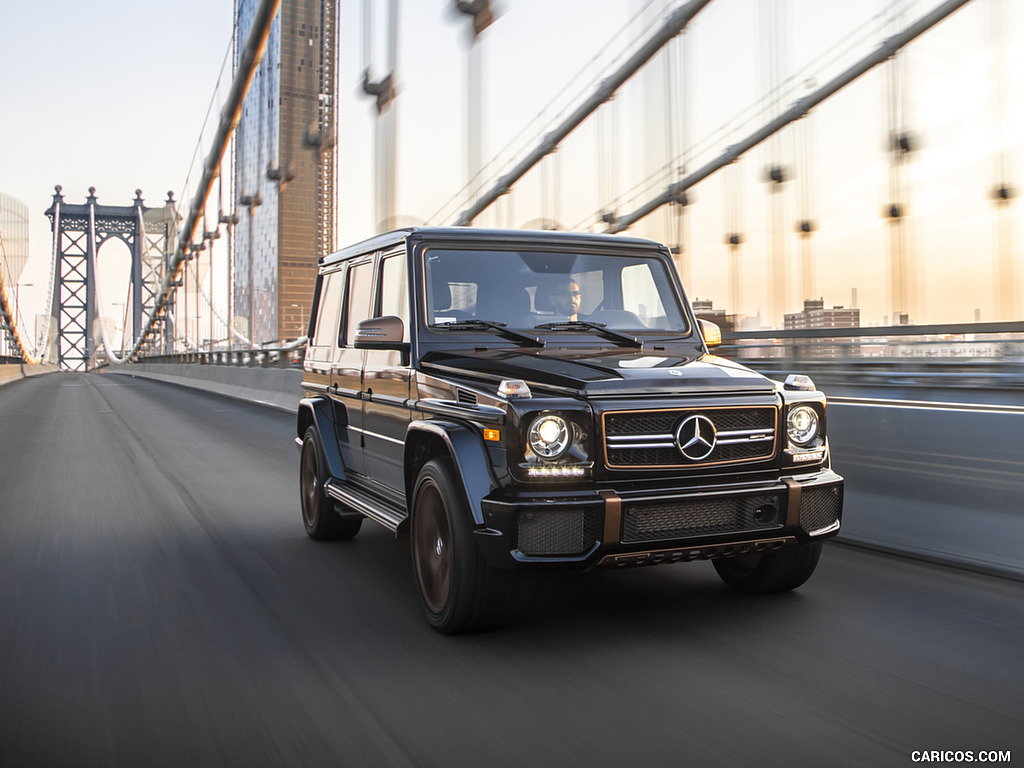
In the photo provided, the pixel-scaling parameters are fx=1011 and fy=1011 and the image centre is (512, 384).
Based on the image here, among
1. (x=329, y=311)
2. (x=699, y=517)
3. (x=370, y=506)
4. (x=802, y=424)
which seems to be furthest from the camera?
(x=329, y=311)

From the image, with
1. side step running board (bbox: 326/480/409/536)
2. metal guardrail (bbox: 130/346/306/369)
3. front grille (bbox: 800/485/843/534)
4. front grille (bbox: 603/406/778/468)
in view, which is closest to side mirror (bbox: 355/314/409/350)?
side step running board (bbox: 326/480/409/536)

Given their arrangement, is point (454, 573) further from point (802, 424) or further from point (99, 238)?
point (99, 238)

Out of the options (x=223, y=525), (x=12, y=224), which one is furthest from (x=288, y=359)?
(x=12, y=224)

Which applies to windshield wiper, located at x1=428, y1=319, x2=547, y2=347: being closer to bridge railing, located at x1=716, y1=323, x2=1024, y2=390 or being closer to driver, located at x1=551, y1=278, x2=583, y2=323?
driver, located at x1=551, y1=278, x2=583, y2=323

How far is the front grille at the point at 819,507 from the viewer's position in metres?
4.12

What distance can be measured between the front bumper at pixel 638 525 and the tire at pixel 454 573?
0.40 feet

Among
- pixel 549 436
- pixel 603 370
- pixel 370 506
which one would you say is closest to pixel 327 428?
pixel 370 506

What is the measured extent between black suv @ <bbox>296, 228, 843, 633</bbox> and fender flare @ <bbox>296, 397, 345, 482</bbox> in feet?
1.27

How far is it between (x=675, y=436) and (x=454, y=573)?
3.32ft

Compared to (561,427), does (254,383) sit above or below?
below

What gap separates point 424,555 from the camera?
4.34 m

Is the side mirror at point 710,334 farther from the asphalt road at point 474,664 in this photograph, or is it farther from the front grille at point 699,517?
the front grille at point 699,517

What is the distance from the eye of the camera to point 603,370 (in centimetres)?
411

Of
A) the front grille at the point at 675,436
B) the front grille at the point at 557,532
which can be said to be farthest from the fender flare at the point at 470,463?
the front grille at the point at 675,436
